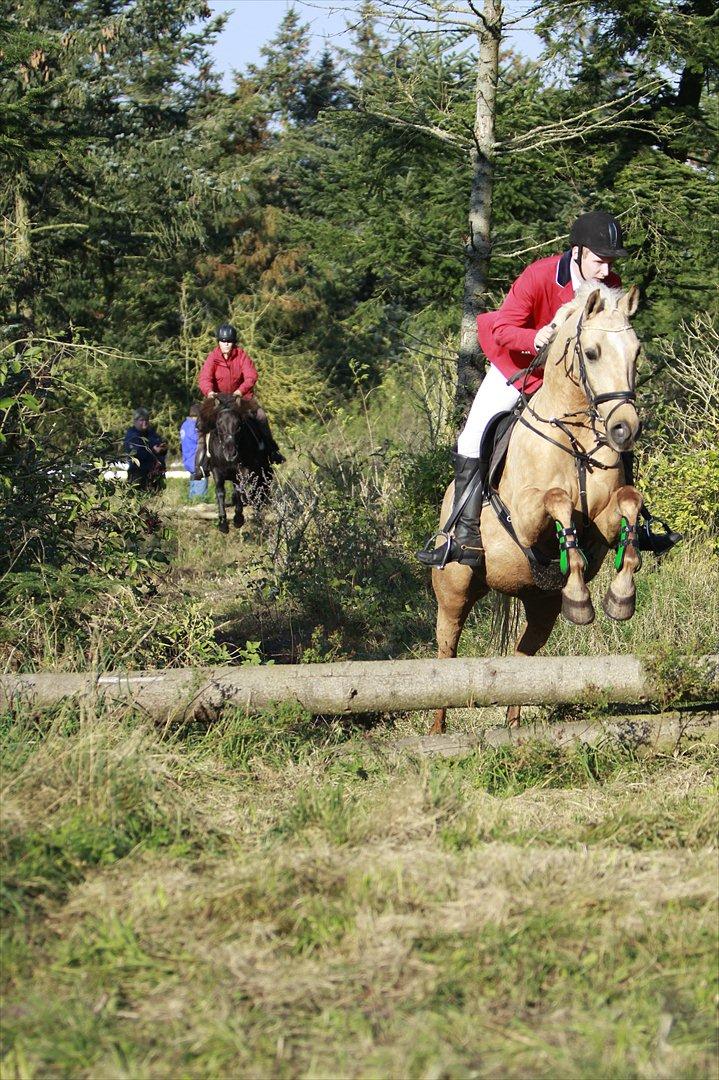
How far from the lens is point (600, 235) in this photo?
270 inches

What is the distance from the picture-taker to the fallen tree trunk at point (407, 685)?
6398mm

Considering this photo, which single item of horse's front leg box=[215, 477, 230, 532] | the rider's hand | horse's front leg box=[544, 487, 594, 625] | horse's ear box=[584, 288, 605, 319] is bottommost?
horse's front leg box=[215, 477, 230, 532]

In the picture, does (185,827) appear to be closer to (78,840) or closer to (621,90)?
(78,840)

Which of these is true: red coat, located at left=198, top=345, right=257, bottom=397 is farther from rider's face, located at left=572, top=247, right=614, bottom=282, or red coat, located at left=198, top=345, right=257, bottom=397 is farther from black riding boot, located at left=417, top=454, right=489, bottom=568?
rider's face, located at left=572, top=247, right=614, bottom=282

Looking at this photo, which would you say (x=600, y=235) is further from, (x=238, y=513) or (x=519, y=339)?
(x=238, y=513)

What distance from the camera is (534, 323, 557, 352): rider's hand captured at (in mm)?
6922

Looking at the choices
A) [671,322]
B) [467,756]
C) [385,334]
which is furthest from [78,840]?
[385,334]

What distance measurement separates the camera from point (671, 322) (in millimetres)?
16250

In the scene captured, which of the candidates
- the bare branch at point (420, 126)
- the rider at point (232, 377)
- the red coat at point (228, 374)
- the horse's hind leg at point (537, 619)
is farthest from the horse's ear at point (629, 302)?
the red coat at point (228, 374)

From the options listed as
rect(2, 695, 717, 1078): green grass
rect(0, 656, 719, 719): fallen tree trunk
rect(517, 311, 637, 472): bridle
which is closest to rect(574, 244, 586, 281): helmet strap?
rect(517, 311, 637, 472): bridle

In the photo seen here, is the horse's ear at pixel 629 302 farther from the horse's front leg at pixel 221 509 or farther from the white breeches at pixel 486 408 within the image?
the horse's front leg at pixel 221 509

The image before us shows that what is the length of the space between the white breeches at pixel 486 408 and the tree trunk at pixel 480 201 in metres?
4.43

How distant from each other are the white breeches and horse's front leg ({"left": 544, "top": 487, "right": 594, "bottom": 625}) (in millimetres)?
1001

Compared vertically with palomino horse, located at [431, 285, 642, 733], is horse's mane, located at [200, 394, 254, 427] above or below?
below
